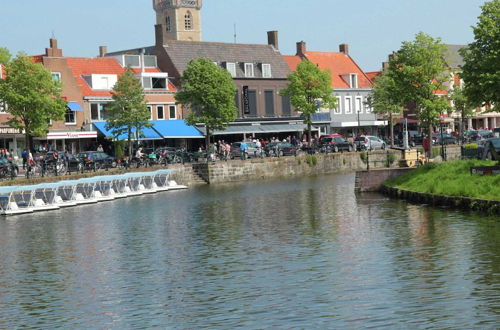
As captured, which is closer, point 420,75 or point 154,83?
point 420,75

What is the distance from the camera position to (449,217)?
126ft

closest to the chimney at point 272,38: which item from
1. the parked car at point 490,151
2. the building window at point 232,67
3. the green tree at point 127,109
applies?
the building window at point 232,67

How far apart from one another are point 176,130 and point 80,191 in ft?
92.5

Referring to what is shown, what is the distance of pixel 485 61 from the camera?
5166cm

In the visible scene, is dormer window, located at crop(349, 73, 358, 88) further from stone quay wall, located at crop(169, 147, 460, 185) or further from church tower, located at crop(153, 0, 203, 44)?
church tower, located at crop(153, 0, 203, 44)

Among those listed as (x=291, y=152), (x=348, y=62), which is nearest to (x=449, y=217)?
(x=291, y=152)

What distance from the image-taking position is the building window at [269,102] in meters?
99.7

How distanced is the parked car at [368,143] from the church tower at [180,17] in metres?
73.8

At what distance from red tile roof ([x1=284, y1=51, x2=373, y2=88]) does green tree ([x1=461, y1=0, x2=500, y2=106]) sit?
55.2 meters

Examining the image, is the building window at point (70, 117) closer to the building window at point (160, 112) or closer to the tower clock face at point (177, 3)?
the building window at point (160, 112)

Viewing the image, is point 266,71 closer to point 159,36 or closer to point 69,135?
point 159,36

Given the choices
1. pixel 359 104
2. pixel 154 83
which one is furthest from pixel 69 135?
pixel 359 104

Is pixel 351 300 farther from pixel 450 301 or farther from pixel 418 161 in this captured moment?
pixel 418 161

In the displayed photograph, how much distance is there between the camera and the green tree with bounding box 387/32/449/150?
66750 mm
